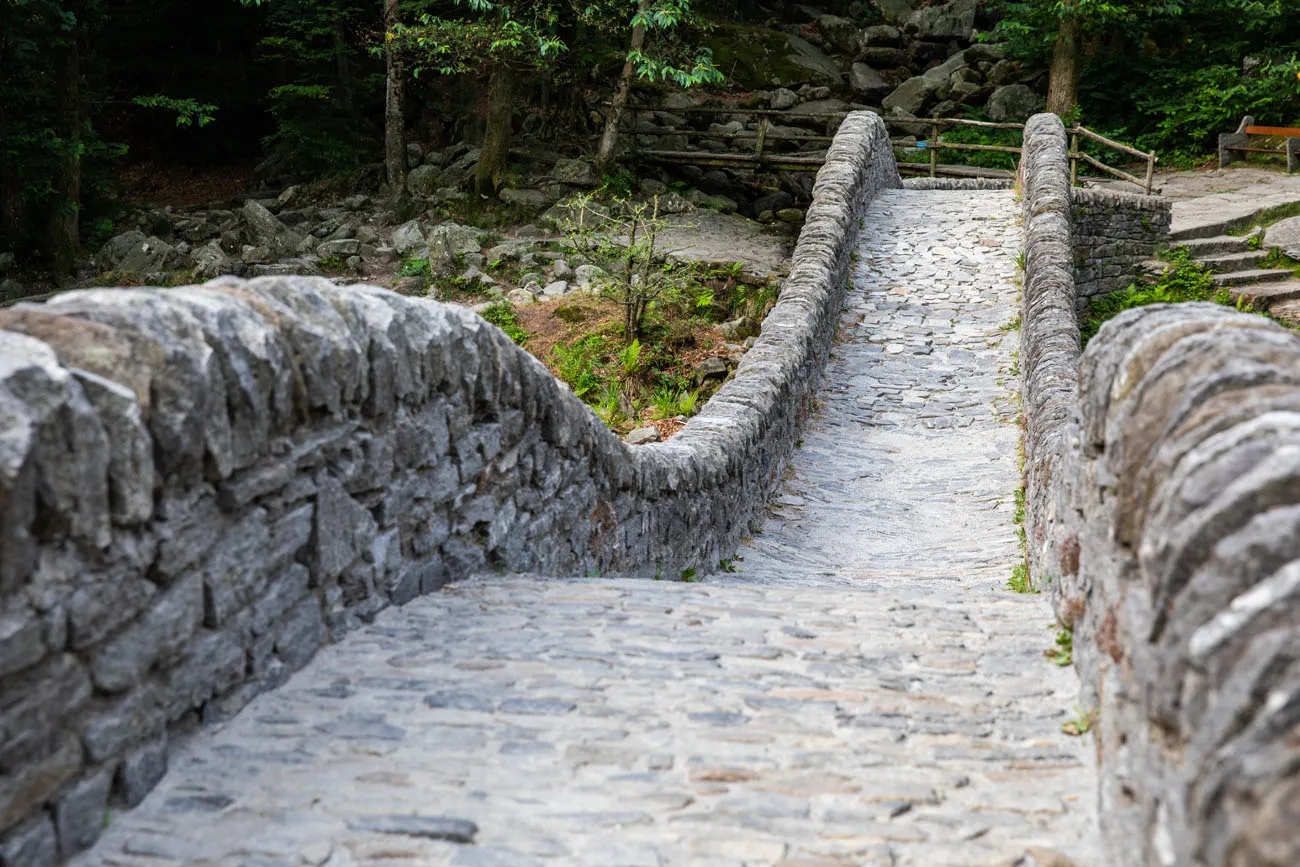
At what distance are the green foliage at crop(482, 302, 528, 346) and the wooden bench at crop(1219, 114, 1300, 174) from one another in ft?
43.3

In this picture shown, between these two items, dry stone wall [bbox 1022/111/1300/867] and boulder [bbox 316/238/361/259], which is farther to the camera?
boulder [bbox 316/238/361/259]

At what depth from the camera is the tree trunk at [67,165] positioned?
14414mm

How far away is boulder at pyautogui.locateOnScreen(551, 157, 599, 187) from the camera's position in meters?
17.2

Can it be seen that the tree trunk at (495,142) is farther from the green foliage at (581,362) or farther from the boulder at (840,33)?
the boulder at (840,33)

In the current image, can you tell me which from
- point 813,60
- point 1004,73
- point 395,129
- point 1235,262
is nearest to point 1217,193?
point 1235,262

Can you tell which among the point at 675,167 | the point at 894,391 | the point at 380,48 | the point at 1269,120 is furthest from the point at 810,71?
the point at 894,391

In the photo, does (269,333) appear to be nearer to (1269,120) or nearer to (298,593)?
(298,593)

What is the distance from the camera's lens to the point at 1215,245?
584 inches

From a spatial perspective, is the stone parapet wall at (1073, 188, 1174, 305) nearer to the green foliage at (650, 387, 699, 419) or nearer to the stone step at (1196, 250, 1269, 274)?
the stone step at (1196, 250, 1269, 274)

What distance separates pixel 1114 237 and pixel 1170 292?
102 centimetres

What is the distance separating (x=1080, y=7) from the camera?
1814 cm

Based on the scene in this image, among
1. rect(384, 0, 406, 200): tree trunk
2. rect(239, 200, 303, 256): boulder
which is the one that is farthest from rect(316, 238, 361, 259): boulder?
rect(384, 0, 406, 200): tree trunk

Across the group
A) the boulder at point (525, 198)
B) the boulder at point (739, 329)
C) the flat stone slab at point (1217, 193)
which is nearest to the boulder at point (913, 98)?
the flat stone slab at point (1217, 193)

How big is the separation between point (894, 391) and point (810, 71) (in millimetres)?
14897
